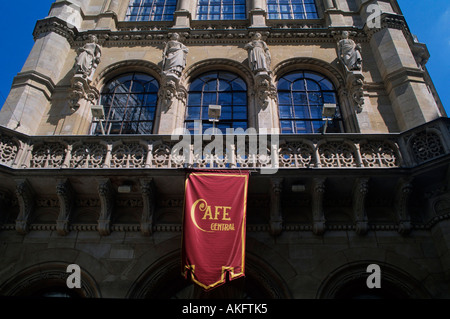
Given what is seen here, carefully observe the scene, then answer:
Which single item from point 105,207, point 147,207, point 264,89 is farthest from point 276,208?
point 264,89

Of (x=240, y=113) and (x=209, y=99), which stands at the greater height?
(x=209, y=99)

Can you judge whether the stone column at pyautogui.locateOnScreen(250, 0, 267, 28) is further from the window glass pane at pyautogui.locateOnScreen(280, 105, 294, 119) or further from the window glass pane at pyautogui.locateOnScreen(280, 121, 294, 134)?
the window glass pane at pyautogui.locateOnScreen(280, 121, 294, 134)

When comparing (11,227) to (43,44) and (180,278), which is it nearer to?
(180,278)

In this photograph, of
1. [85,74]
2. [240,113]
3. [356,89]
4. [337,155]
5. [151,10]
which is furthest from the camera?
[151,10]

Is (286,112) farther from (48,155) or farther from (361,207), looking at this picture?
(48,155)

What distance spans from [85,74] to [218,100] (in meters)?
4.71

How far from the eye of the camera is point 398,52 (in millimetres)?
13484

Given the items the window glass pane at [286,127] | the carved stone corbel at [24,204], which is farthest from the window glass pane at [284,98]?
the carved stone corbel at [24,204]

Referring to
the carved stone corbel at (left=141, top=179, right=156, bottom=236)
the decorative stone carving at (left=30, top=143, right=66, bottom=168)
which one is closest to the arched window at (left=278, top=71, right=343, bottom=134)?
the carved stone corbel at (left=141, top=179, right=156, bottom=236)

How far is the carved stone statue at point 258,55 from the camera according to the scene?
1339 centimetres

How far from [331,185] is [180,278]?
452 cm

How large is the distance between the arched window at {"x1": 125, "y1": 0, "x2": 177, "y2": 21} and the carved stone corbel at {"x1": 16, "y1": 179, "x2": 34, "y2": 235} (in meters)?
10.5

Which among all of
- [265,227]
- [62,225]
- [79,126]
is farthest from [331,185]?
[79,126]

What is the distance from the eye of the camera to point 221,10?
57.8ft
